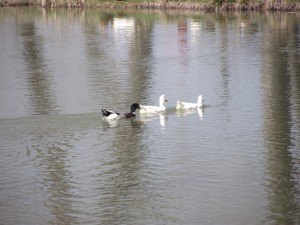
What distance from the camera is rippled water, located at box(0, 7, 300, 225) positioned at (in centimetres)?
1207

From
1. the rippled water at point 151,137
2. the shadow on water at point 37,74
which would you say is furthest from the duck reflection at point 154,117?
the shadow on water at point 37,74

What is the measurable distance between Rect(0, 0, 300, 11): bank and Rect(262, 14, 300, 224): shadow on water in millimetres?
19873

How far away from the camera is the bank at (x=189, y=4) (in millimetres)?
51375

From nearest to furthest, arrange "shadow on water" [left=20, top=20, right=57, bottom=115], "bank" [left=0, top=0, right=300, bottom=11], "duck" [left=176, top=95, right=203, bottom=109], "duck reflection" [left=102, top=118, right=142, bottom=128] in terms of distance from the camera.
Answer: "duck reflection" [left=102, top=118, right=142, bottom=128] → "duck" [left=176, top=95, right=203, bottom=109] → "shadow on water" [left=20, top=20, right=57, bottom=115] → "bank" [left=0, top=0, right=300, bottom=11]

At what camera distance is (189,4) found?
179ft

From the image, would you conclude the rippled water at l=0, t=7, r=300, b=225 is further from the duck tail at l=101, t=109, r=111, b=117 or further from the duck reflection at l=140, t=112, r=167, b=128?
the duck tail at l=101, t=109, r=111, b=117

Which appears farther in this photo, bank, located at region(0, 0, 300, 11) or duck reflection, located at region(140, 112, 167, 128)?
bank, located at region(0, 0, 300, 11)

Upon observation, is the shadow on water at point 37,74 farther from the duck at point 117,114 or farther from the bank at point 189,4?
the bank at point 189,4

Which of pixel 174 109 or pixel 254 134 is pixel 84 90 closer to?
pixel 174 109

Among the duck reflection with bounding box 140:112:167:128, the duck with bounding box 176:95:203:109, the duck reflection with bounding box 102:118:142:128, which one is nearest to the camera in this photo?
the duck reflection with bounding box 102:118:142:128

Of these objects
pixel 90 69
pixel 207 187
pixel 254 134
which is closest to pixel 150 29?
pixel 90 69

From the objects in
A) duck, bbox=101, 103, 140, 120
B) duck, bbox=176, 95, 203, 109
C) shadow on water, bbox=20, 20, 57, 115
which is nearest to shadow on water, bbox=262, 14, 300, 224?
duck, bbox=176, 95, 203, 109

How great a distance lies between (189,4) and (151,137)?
39.1 m

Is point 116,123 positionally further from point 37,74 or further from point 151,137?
point 37,74
